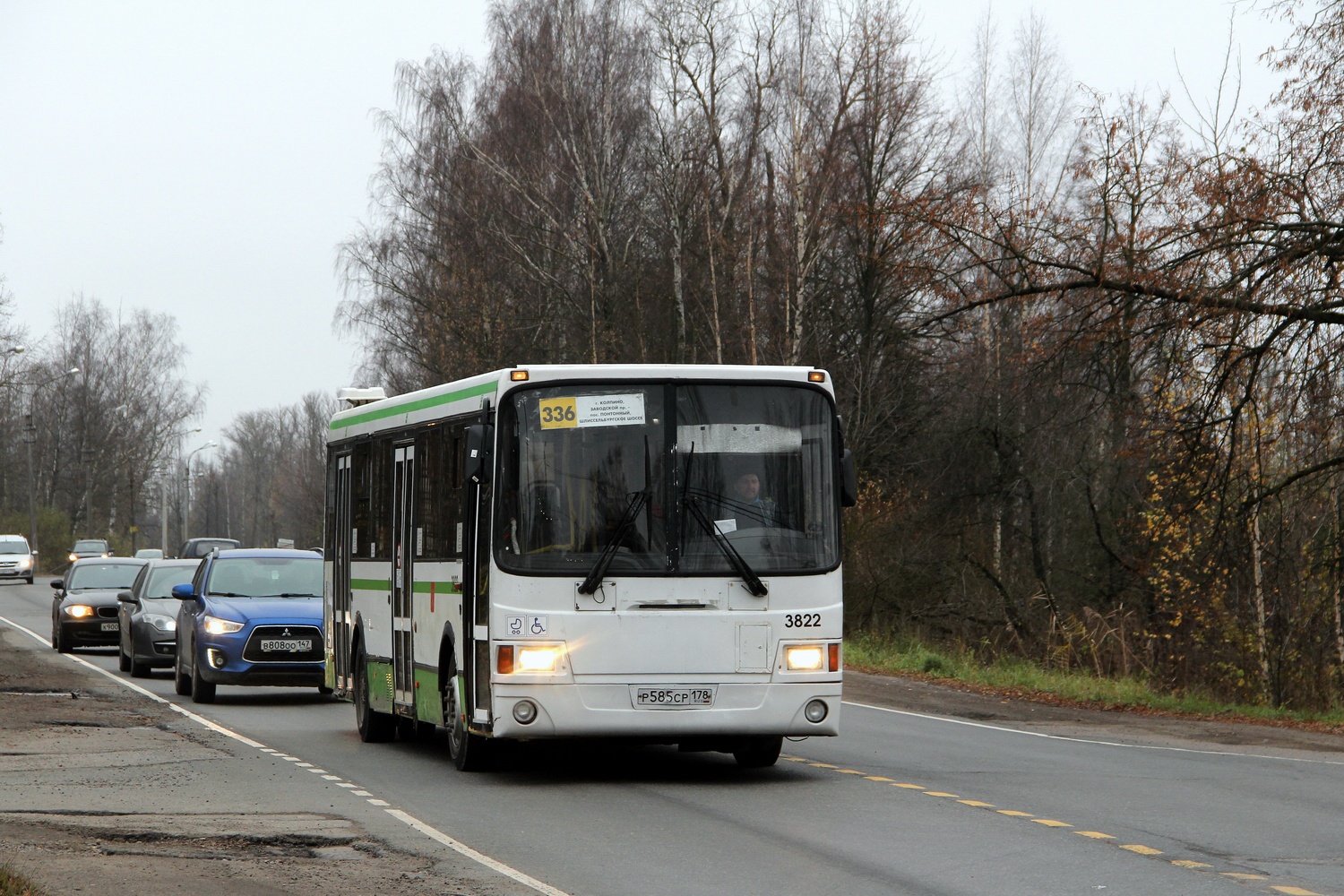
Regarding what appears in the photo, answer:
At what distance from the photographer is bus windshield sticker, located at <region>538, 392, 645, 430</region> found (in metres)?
12.6

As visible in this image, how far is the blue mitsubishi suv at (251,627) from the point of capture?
67.5 ft

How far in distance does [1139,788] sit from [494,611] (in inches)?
187

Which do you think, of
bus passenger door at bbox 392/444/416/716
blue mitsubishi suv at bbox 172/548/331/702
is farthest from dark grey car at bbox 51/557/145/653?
bus passenger door at bbox 392/444/416/716

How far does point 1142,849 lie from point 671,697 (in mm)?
3738

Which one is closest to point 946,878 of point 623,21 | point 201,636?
point 201,636

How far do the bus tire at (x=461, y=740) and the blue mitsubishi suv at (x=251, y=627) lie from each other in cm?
665

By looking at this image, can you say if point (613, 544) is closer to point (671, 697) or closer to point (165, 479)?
point (671, 697)

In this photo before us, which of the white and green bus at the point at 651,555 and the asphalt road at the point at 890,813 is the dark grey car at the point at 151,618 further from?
the white and green bus at the point at 651,555

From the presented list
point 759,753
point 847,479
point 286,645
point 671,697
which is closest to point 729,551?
point 847,479

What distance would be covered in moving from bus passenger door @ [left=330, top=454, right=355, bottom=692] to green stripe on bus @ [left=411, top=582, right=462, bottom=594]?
2.76 meters

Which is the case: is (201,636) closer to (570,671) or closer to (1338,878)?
(570,671)

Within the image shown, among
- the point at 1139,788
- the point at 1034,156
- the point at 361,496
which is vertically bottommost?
the point at 1139,788

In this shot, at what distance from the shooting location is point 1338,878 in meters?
8.60

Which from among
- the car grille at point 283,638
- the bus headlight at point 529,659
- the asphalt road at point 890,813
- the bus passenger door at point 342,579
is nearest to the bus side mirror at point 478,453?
the bus headlight at point 529,659
